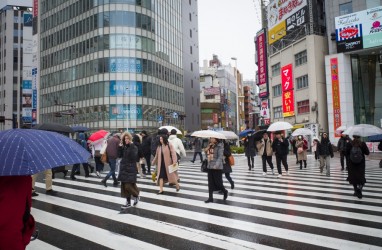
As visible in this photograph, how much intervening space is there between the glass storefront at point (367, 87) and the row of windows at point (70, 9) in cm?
3154

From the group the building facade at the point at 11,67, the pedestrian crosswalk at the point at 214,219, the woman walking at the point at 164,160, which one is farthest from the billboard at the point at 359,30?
the building facade at the point at 11,67

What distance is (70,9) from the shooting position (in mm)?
53500

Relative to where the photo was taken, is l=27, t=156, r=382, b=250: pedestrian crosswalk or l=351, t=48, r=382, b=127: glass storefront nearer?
l=27, t=156, r=382, b=250: pedestrian crosswalk

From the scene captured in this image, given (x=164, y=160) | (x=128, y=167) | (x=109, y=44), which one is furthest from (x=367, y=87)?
(x=128, y=167)

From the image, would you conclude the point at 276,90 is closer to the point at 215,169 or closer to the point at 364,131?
the point at 364,131

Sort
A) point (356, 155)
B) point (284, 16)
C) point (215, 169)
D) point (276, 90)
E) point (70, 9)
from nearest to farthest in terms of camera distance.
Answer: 1. point (215, 169)
2. point (356, 155)
3. point (284, 16)
4. point (276, 90)
5. point (70, 9)

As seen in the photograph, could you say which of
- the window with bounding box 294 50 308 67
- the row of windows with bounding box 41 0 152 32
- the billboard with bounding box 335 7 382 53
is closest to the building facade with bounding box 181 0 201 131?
the row of windows with bounding box 41 0 152 32

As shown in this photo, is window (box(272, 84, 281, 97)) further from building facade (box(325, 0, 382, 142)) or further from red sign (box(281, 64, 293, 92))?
building facade (box(325, 0, 382, 142))

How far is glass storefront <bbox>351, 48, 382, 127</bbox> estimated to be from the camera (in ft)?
112

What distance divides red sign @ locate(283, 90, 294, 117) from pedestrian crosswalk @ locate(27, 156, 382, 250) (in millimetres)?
28980

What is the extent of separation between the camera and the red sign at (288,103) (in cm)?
3794

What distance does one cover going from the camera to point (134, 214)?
22.4ft

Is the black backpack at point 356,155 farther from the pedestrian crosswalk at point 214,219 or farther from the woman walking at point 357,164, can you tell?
the pedestrian crosswalk at point 214,219

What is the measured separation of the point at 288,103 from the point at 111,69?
25650 millimetres
